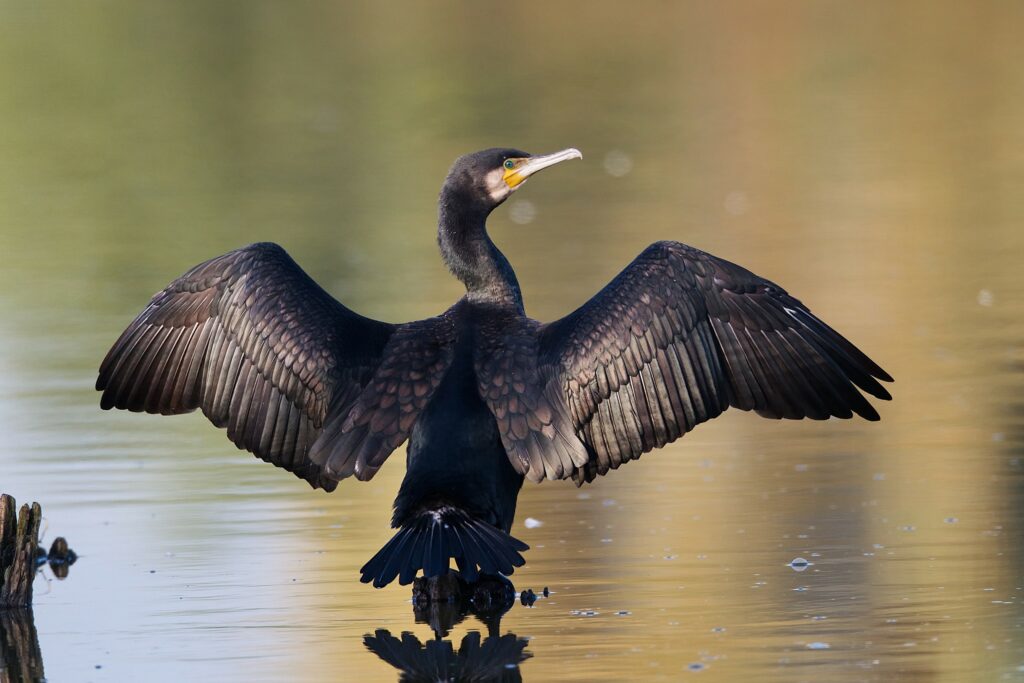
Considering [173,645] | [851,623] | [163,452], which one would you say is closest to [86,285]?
[163,452]

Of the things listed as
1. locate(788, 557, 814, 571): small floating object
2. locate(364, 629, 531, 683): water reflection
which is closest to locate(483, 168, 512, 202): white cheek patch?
locate(788, 557, 814, 571): small floating object

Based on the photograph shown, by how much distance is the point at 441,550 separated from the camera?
6.90m

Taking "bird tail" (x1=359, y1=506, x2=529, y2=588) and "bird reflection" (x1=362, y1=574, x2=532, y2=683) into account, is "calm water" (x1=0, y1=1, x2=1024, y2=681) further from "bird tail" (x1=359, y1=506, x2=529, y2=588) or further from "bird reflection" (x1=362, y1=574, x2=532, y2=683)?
"bird tail" (x1=359, y1=506, x2=529, y2=588)

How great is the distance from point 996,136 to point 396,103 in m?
8.19

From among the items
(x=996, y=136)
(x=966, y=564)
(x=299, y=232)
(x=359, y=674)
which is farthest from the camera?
(x=996, y=136)

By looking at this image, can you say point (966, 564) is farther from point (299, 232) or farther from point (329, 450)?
point (299, 232)

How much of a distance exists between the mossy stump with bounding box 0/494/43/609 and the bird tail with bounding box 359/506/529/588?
1.49 metres

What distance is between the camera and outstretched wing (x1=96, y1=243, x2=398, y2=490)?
7887mm

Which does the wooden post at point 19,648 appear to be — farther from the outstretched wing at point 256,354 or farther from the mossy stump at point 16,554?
the outstretched wing at point 256,354

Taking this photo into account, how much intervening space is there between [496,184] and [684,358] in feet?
4.28

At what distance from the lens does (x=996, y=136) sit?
68.8 feet

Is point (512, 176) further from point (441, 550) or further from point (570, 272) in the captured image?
point (570, 272)

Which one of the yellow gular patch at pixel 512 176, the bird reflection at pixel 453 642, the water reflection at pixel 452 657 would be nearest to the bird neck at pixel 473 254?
the yellow gular patch at pixel 512 176

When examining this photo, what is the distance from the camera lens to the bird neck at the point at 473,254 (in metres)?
8.24
